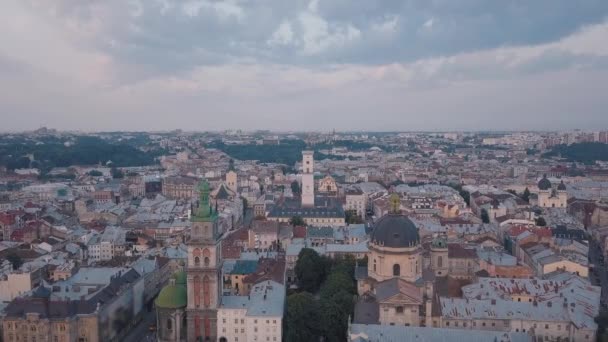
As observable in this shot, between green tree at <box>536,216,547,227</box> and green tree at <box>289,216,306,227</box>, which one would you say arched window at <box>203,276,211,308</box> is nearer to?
green tree at <box>289,216,306,227</box>

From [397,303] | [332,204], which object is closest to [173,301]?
[397,303]

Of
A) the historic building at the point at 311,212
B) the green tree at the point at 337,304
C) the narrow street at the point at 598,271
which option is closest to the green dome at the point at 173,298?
the green tree at the point at 337,304

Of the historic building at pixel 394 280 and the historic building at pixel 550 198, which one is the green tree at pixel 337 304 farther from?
the historic building at pixel 550 198

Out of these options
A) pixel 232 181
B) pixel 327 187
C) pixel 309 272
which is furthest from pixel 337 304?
pixel 232 181

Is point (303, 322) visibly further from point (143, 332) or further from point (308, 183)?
Answer: point (308, 183)

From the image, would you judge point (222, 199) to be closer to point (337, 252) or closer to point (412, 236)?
point (337, 252)

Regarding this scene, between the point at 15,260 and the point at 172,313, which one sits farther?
the point at 15,260

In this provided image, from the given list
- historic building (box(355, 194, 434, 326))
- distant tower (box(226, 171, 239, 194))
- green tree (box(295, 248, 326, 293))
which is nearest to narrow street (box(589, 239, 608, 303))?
historic building (box(355, 194, 434, 326))
